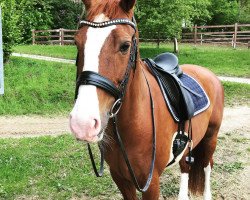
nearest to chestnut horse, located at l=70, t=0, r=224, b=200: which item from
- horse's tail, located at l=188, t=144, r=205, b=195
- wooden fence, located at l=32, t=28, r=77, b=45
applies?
horse's tail, located at l=188, t=144, r=205, b=195

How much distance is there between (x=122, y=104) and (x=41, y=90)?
788 cm

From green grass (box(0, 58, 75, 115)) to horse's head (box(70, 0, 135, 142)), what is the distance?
718cm

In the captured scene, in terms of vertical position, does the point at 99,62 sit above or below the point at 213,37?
above

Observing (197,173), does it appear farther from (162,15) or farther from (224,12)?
(224,12)

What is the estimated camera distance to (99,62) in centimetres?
221

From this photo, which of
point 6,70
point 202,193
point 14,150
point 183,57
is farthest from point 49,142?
point 183,57

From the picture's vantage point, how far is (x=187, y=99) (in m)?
3.40

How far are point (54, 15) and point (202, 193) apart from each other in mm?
26439

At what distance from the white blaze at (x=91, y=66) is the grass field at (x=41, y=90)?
7260mm

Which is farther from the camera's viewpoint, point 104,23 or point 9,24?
point 9,24

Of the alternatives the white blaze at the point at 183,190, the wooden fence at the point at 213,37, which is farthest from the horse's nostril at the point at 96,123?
the wooden fence at the point at 213,37

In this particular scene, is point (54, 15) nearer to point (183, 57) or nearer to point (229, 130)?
point (183, 57)

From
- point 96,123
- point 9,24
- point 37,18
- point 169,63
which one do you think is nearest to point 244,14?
point 37,18

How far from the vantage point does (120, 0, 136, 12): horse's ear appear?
7.89 ft
